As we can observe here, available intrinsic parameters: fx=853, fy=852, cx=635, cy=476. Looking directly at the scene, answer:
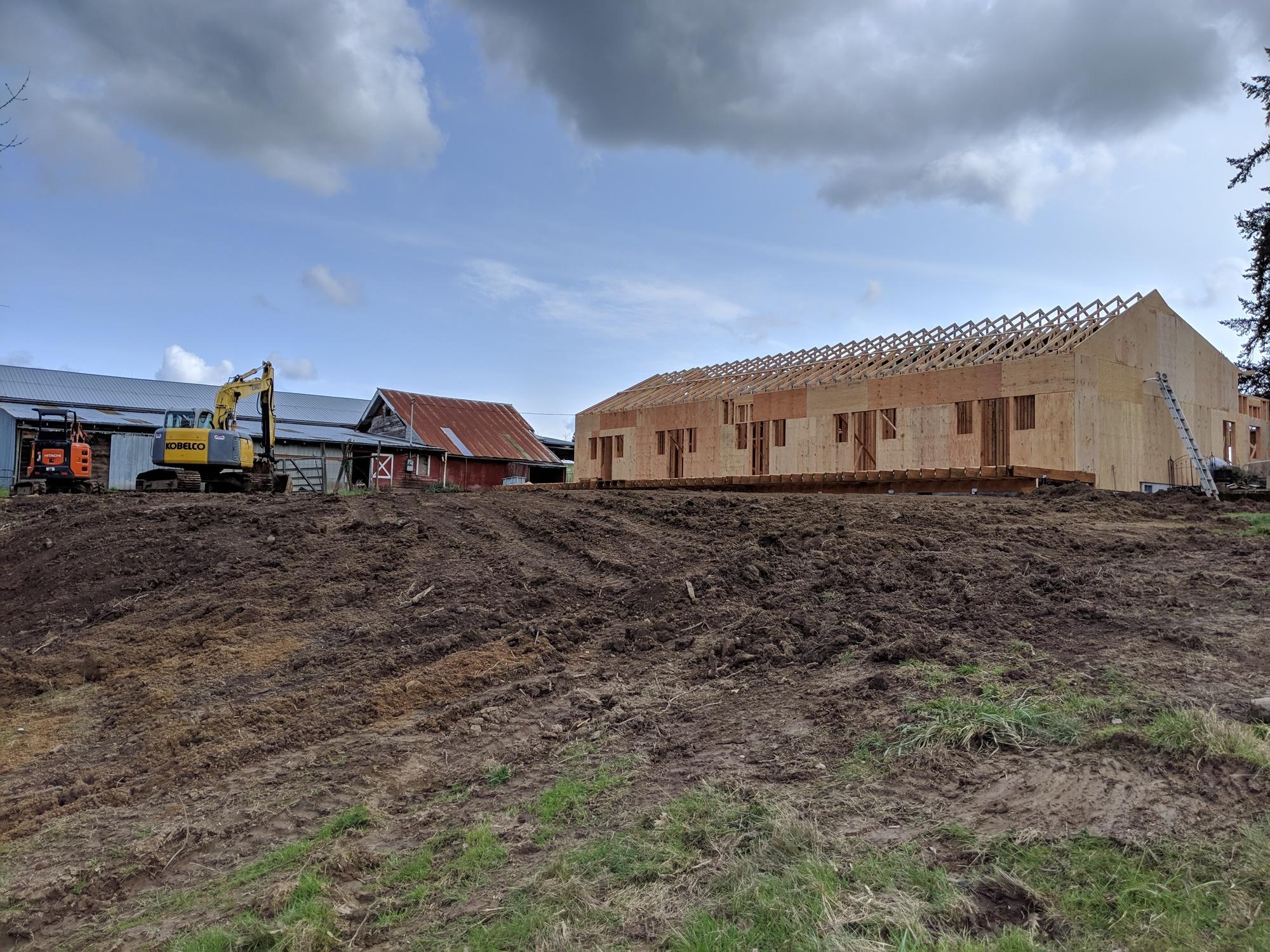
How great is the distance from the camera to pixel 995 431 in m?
20.0

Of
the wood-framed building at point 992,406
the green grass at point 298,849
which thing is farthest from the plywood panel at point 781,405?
the green grass at point 298,849

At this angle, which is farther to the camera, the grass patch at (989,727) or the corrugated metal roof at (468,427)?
the corrugated metal roof at (468,427)

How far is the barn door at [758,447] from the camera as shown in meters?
24.9

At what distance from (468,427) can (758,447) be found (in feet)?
66.6

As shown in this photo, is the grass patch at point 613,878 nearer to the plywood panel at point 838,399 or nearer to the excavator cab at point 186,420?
the plywood panel at point 838,399

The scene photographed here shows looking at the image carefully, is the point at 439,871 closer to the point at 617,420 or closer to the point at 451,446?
the point at 617,420

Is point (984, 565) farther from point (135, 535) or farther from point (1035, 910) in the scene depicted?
point (135, 535)

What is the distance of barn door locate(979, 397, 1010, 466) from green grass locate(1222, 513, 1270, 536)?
6.63m

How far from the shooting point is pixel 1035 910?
128 inches

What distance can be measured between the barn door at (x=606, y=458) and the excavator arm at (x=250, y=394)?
35.7 feet

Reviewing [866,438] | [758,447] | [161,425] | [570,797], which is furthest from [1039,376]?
[161,425]

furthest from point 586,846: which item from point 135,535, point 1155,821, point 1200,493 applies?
point 1200,493

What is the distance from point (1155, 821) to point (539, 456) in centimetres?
3879

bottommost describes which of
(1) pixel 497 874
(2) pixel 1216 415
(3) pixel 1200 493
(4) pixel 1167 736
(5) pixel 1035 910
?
(1) pixel 497 874
